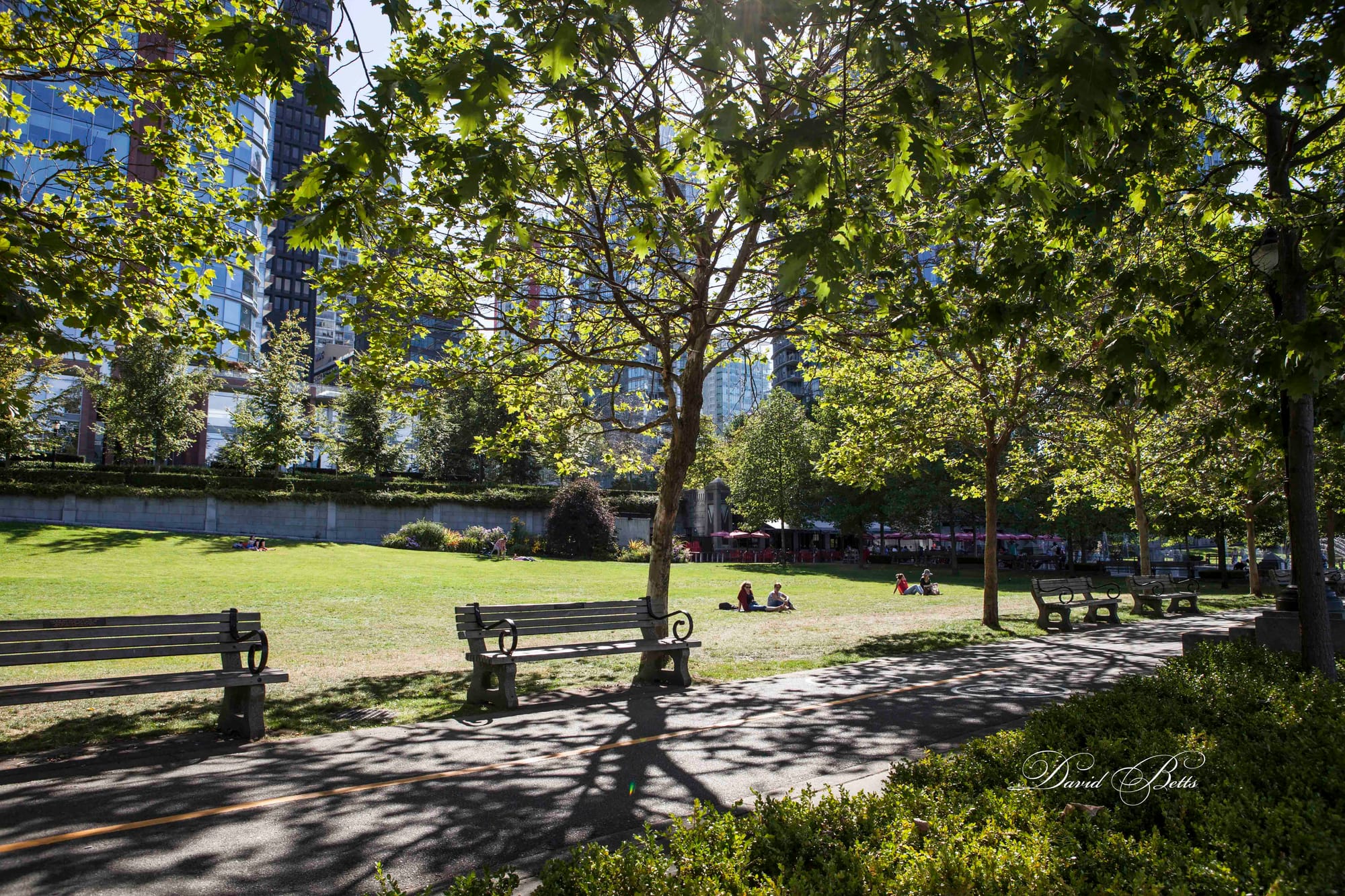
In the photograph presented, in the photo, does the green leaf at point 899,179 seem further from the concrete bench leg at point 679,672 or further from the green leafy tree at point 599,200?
the concrete bench leg at point 679,672

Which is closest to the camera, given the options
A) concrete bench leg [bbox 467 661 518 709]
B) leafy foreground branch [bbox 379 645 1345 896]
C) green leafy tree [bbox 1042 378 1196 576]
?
leafy foreground branch [bbox 379 645 1345 896]

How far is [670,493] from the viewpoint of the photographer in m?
10.8

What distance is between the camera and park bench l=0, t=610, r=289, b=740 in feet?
20.0

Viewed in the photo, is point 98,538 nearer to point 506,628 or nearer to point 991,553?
point 506,628

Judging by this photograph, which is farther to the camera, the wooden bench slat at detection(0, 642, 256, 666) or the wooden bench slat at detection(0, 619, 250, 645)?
the wooden bench slat at detection(0, 619, 250, 645)

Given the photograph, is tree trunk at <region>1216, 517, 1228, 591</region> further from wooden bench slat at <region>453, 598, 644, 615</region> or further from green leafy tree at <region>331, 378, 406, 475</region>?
green leafy tree at <region>331, 378, 406, 475</region>

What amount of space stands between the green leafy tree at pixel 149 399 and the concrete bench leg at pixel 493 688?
107 feet

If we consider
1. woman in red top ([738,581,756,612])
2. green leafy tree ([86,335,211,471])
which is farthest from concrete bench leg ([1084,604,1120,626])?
green leafy tree ([86,335,211,471])

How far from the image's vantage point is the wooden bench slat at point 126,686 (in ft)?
19.2

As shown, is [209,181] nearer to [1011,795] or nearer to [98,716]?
[98,716]

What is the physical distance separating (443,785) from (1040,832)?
4110 millimetres

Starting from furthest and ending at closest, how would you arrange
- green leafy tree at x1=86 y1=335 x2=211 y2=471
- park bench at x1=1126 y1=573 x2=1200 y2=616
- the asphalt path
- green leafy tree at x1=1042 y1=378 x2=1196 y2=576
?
1. green leafy tree at x1=86 y1=335 x2=211 y2=471
2. park bench at x1=1126 y1=573 x2=1200 y2=616
3. green leafy tree at x1=1042 y1=378 x2=1196 y2=576
4. the asphalt path

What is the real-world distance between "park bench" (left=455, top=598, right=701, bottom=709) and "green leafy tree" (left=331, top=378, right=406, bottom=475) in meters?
36.6

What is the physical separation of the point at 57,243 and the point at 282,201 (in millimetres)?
1614
